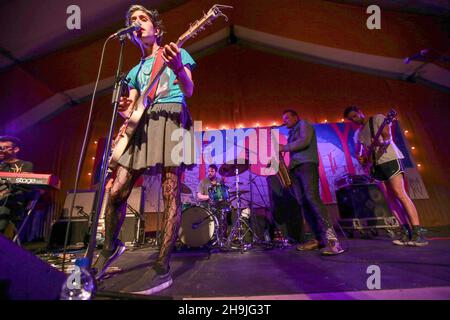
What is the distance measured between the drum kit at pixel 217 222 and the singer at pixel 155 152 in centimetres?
244

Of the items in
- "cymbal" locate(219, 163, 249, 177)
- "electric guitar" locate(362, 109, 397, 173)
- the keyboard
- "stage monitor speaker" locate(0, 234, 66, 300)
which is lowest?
"stage monitor speaker" locate(0, 234, 66, 300)

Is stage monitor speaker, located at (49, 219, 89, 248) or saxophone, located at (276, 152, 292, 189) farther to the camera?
stage monitor speaker, located at (49, 219, 89, 248)

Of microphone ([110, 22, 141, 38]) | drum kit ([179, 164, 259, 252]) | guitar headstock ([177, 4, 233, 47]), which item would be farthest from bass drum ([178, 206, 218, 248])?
microphone ([110, 22, 141, 38])

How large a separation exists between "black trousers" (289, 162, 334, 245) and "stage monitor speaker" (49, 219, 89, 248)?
4494 millimetres

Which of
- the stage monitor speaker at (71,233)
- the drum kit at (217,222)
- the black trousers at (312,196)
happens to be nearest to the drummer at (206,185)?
the drum kit at (217,222)

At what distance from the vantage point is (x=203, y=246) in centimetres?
411

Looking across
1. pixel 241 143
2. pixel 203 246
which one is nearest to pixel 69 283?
pixel 203 246

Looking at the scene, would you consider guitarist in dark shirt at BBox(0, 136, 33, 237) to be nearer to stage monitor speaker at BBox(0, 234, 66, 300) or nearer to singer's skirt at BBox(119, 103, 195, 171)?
singer's skirt at BBox(119, 103, 195, 171)

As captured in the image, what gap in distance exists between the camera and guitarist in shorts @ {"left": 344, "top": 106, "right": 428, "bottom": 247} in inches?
125

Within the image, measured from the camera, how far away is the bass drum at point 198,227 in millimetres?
4145

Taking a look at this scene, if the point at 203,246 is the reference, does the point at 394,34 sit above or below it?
above

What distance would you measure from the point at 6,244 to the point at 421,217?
7.14 metres

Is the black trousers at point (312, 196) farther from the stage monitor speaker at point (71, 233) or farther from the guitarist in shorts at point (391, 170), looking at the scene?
the stage monitor speaker at point (71, 233)

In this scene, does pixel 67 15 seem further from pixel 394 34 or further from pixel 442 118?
pixel 442 118
